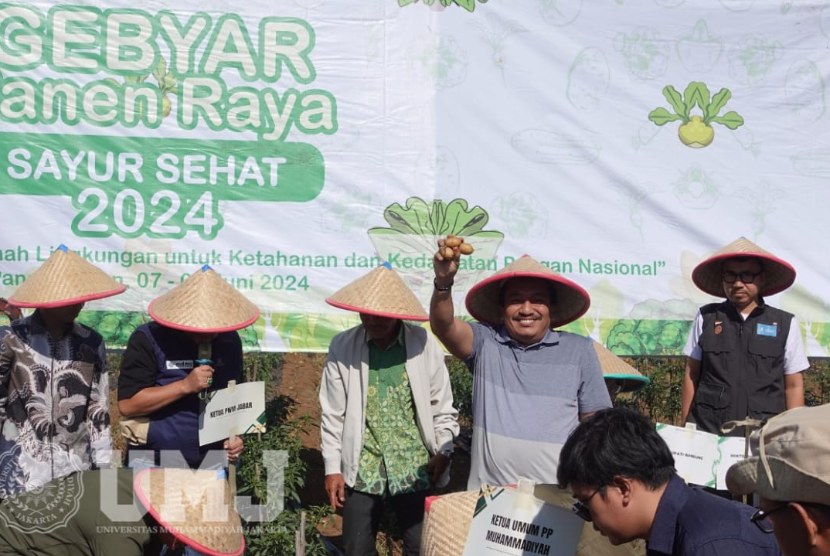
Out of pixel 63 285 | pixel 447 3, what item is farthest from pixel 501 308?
pixel 447 3

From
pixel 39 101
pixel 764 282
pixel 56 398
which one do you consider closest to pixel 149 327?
pixel 56 398

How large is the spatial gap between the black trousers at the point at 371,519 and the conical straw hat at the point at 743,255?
Answer: 6.12 ft

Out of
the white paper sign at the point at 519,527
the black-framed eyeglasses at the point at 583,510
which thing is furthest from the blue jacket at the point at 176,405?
the black-framed eyeglasses at the point at 583,510

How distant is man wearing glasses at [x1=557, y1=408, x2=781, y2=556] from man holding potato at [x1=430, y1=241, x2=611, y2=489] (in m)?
1.05

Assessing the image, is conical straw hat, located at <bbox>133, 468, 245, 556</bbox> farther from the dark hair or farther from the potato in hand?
the dark hair

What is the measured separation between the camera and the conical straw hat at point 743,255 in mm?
4078

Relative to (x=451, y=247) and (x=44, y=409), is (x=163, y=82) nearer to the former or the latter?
(x=44, y=409)

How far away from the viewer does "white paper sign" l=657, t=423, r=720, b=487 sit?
348 cm

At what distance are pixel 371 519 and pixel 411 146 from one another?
2101 mm

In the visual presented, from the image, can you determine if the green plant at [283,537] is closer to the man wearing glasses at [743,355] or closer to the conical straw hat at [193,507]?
the conical straw hat at [193,507]

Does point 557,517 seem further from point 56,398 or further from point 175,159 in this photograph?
point 175,159

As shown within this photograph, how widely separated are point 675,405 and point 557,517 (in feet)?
14.7

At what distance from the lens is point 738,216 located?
482cm

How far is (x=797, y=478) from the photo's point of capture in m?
1.26
